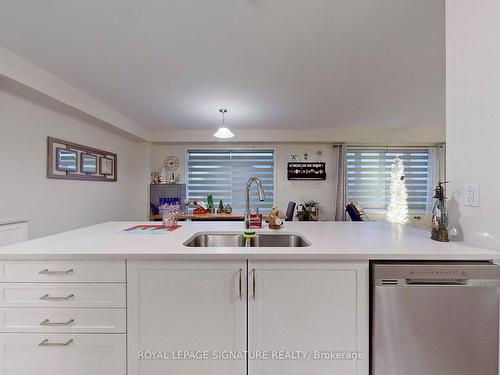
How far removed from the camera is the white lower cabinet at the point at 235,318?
43.5 inches

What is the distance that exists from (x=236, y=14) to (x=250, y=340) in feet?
6.34

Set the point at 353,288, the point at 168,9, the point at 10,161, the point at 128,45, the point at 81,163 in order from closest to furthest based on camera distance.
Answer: the point at 353,288, the point at 168,9, the point at 128,45, the point at 10,161, the point at 81,163

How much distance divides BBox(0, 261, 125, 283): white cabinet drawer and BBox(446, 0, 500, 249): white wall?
168 centimetres

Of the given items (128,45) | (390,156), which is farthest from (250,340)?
(390,156)

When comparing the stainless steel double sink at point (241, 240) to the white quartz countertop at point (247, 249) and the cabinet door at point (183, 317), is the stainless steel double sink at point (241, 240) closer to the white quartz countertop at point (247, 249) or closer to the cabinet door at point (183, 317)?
the white quartz countertop at point (247, 249)

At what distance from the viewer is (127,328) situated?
43.6 inches

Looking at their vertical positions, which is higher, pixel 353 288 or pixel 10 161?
pixel 10 161

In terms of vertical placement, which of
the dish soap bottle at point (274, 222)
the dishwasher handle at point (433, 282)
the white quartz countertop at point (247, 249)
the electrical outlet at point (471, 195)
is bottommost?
the dishwasher handle at point (433, 282)

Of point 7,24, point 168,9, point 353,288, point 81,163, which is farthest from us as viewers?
point 81,163

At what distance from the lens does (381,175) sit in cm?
518

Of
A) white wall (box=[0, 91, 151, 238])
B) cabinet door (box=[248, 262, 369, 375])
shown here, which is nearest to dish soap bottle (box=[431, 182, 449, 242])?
cabinet door (box=[248, 262, 369, 375])

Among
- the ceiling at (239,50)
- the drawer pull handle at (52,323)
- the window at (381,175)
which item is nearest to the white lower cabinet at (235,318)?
the drawer pull handle at (52,323)

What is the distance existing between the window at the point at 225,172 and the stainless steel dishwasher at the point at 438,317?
13.5ft

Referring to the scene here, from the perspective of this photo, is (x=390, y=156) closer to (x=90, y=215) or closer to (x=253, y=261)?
(x=253, y=261)
